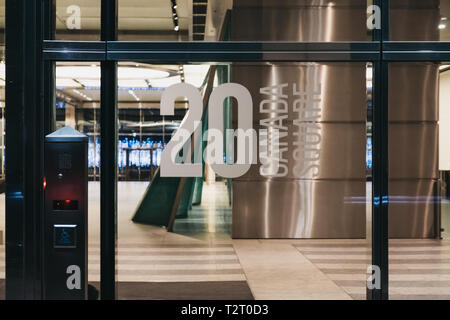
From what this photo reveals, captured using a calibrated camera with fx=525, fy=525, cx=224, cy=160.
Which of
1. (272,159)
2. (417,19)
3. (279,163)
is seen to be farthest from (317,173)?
(417,19)

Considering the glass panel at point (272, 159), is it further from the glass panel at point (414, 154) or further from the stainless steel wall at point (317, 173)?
the glass panel at point (414, 154)

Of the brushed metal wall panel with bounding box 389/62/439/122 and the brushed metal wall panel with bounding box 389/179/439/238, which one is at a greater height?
the brushed metal wall panel with bounding box 389/62/439/122

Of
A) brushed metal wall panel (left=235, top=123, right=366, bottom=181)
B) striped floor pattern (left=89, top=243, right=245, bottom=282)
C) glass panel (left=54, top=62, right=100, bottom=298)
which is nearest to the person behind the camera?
glass panel (left=54, top=62, right=100, bottom=298)

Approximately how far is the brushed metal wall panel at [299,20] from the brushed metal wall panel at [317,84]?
0.52 meters

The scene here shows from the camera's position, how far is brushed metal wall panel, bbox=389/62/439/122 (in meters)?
9.68

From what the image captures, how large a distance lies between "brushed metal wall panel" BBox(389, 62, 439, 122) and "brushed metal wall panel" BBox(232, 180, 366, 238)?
5.52ft

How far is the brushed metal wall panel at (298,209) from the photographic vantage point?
30.6ft

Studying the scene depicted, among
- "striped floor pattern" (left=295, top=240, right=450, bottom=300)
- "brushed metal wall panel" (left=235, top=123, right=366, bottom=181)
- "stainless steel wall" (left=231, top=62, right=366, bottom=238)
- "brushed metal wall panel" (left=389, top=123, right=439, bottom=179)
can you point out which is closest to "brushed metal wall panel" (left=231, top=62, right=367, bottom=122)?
"stainless steel wall" (left=231, top=62, right=366, bottom=238)

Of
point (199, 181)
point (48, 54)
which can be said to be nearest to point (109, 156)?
point (48, 54)

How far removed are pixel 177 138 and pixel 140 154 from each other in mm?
754

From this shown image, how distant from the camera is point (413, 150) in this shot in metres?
9.80

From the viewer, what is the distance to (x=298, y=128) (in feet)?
31.0

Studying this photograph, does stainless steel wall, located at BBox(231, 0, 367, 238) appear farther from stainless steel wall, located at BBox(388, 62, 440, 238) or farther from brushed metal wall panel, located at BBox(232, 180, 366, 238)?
stainless steel wall, located at BBox(388, 62, 440, 238)

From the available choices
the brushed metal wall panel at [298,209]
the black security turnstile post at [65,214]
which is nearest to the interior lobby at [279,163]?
the brushed metal wall panel at [298,209]
